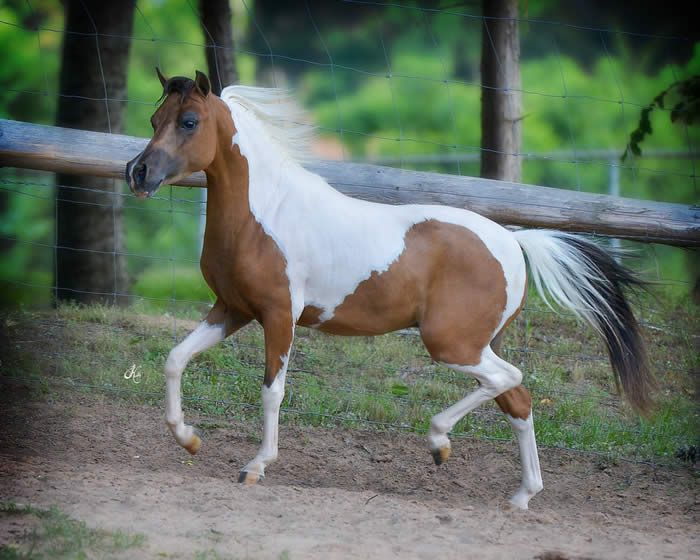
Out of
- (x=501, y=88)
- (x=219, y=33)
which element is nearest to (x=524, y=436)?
(x=501, y=88)

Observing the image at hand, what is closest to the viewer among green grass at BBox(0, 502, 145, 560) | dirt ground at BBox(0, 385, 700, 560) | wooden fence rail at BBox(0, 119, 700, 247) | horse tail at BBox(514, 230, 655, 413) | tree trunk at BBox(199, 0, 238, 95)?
green grass at BBox(0, 502, 145, 560)

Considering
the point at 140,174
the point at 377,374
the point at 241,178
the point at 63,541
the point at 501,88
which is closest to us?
the point at 63,541

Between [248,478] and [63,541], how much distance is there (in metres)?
1.26

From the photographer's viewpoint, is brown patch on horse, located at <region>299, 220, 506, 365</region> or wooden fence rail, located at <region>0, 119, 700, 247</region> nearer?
brown patch on horse, located at <region>299, 220, 506, 365</region>

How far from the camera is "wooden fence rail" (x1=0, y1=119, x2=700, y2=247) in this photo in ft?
17.6

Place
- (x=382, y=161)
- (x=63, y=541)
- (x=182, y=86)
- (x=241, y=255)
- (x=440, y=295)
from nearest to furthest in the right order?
(x=63, y=541)
(x=182, y=86)
(x=241, y=255)
(x=440, y=295)
(x=382, y=161)

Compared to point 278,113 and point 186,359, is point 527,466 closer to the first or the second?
point 186,359

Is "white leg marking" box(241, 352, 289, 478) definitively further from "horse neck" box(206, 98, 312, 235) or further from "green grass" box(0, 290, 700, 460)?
"green grass" box(0, 290, 700, 460)

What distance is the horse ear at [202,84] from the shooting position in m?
4.23

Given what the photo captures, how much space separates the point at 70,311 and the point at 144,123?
8.54m

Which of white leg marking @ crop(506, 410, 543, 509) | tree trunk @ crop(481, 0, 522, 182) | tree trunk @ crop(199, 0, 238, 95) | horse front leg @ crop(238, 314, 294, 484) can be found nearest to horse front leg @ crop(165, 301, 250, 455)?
Result: horse front leg @ crop(238, 314, 294, 484)

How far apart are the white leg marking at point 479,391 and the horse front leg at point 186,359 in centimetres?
118

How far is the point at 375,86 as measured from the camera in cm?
2127

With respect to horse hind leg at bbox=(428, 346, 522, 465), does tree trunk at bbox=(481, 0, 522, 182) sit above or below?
above
